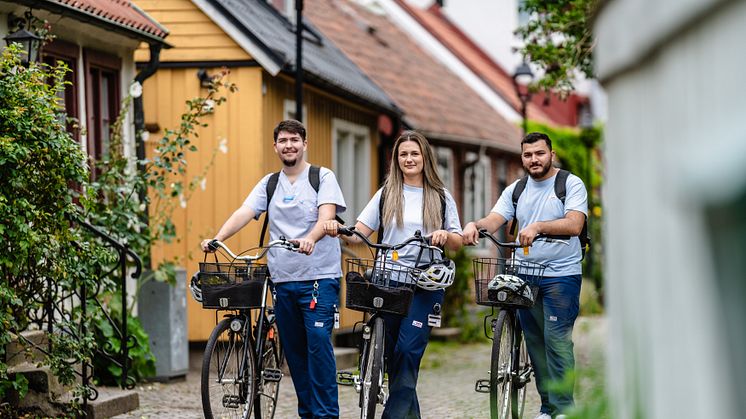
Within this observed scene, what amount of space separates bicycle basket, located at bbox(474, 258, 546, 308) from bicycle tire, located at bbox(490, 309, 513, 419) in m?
0.12

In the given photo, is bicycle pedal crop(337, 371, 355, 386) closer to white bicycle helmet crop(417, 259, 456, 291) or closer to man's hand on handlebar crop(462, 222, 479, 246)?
white bicycle helmet crop(417, 259, 456, 291)


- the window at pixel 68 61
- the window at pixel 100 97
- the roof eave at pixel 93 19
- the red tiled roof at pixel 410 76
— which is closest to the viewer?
the roof eave at pixel 93 19

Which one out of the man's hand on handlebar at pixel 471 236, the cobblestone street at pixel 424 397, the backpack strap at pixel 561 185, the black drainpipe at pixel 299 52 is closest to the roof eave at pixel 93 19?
the black drainpipe at pixel 299 52

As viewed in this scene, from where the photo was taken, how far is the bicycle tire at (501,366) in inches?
291

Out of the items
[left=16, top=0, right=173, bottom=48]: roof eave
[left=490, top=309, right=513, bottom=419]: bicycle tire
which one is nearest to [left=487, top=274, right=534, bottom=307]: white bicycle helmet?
[left=490, top=309, right=513, bottom=419]: bicycle tire

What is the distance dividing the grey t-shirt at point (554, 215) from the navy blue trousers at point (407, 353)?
75cm

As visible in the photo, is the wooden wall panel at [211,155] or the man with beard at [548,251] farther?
the wooden wall panel at [211,155]

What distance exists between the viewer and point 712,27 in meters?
2.10

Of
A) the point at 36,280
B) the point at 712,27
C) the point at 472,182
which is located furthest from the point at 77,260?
the point at 472,182

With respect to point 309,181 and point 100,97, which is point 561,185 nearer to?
point 309,181

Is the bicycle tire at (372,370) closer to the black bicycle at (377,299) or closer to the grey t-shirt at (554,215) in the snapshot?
the black bicycle at (377,299)

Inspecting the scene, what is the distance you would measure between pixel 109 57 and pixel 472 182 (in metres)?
13.9

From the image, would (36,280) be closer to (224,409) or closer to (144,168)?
(224,409)

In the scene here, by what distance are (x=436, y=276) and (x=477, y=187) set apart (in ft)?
64.2
